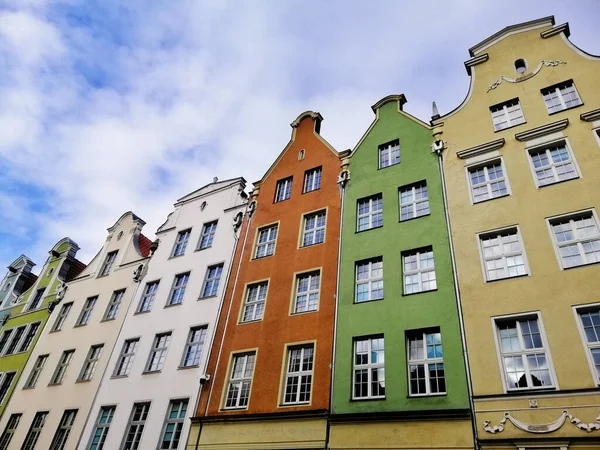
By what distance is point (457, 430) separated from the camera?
13.4 m

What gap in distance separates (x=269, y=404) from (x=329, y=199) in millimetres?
9926

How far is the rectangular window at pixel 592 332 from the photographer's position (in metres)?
12.6

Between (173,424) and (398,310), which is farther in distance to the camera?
(173,424)

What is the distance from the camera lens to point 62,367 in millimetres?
26516

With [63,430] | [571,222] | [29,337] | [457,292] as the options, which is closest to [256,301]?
[457,292]

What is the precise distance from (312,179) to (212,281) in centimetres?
752

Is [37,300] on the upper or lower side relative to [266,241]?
upper

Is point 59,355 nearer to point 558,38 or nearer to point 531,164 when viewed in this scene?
point 531,164

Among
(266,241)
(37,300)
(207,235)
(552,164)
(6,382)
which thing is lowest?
(6,382)

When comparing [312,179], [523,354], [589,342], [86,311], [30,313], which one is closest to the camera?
[589,342]

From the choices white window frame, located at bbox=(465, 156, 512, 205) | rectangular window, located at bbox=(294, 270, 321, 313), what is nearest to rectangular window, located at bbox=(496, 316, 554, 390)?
white window frame, located at bbox=(465, 156, 512, 205)

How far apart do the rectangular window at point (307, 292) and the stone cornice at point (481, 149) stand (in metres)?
7.98

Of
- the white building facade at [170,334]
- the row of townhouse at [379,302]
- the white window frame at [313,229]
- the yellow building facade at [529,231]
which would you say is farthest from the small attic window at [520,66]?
the white building facade at [170,334]

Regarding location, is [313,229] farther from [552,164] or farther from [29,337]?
[29,337]
